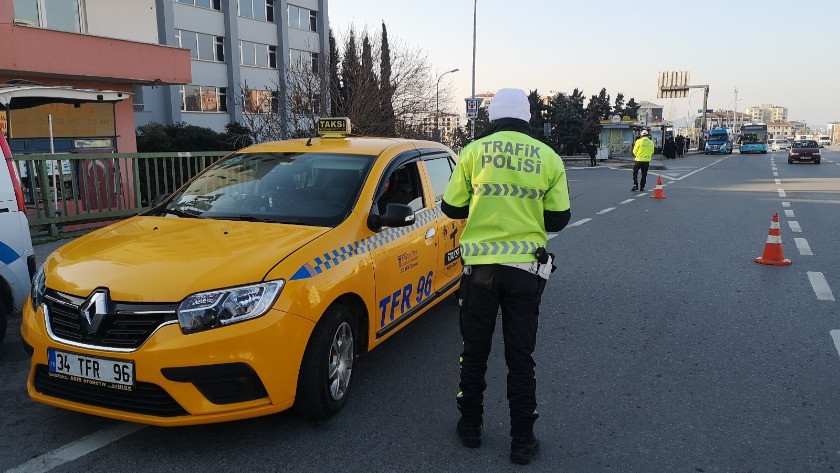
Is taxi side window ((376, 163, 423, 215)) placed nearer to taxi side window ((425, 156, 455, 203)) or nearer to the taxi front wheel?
taxi side window ((425, 156, 455, 203))

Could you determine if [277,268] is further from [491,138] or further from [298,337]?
[491,138]

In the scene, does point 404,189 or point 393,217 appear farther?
point 404,189

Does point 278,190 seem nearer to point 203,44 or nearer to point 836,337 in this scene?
point 836,337

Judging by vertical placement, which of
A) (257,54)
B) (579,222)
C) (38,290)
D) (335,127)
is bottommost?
(579,222)

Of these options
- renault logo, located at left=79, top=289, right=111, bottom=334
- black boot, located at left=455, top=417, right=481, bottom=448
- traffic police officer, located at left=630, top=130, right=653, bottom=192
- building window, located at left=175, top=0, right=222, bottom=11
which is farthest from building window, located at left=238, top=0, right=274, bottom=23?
black boot, located at left=455, top=417, right=481, bottom=448

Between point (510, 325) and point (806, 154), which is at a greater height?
point (510, 325)

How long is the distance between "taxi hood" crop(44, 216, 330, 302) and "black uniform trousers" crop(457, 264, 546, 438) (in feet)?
3.43

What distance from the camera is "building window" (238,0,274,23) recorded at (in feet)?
129

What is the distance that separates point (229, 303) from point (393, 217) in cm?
124

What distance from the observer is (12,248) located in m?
4.74

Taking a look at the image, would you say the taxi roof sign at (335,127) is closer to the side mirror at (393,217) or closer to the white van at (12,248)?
the side mirror at (393,217)

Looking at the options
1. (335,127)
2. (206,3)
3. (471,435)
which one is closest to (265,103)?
(335,127)

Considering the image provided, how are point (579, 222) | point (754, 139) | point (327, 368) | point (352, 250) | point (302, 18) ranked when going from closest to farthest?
1. point (327, 368)
2. point (352, 250)
3. point (579, 222)
4. point (302, 18)
5. point (754, 139)

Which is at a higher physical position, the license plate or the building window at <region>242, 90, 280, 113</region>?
the building window at <region>242, 90, 280, 113</region>
